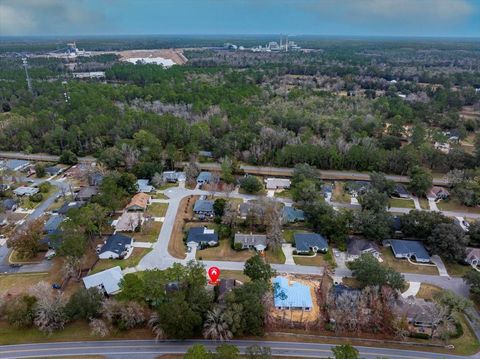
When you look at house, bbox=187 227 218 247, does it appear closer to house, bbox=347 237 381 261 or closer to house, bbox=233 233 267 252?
house, bbox=233 233 267 252

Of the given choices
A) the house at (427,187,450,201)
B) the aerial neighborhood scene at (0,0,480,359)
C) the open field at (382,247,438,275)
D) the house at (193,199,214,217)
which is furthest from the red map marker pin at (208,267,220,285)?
the house at (427,187,450,201)

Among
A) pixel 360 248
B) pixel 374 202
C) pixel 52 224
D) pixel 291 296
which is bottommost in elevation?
pixel 291 296

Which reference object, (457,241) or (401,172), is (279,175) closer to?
(401,172)

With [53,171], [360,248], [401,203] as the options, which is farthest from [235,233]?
[53,171]

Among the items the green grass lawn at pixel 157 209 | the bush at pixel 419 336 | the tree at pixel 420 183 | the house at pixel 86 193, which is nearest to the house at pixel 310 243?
the bush at pixel 419 336

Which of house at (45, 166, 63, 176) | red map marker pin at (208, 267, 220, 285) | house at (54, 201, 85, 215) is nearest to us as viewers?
red map marker pin at (208, 267, 220, 285)

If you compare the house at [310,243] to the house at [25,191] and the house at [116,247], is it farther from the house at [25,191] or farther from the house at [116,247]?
the house at [25,191]

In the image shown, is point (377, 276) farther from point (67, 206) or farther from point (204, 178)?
point (67, 206)

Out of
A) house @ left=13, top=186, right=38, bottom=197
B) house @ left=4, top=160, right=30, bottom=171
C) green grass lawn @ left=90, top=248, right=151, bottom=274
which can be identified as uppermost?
house @ left=4, top=160, right=30, bottom=171
